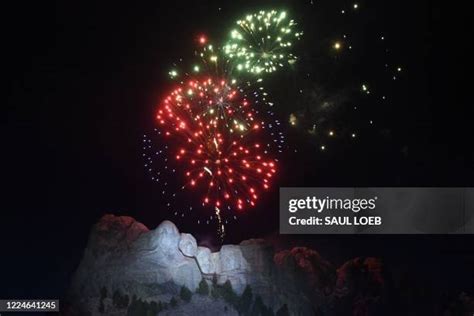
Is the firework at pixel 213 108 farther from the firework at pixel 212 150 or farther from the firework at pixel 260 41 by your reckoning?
the firework at pixel 260 41

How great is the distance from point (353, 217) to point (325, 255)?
1.91ft

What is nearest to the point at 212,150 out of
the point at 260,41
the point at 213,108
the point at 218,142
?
the point at 218,142

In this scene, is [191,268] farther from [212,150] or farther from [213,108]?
[213,108]

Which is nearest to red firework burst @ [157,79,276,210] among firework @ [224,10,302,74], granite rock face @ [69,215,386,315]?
firework @ [224,10,302,74]

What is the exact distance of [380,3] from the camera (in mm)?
5703

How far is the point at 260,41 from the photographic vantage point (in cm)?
548

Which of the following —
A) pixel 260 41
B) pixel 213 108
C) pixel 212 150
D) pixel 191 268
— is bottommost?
pixel 191 268

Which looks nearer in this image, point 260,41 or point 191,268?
point 260,41

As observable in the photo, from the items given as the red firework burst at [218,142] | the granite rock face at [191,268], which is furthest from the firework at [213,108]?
the granite rock face at [191,268]

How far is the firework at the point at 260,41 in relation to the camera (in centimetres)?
547

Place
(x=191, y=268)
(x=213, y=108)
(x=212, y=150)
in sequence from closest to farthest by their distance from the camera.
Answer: (x=213, y=108)
(x=212, y=150)
(x=191, y=268)

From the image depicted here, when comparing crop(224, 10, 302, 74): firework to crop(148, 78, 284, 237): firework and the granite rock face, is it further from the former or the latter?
the granite rock face

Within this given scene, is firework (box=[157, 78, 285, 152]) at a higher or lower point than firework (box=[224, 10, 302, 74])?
lower

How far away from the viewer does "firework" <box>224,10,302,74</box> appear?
5.47m
